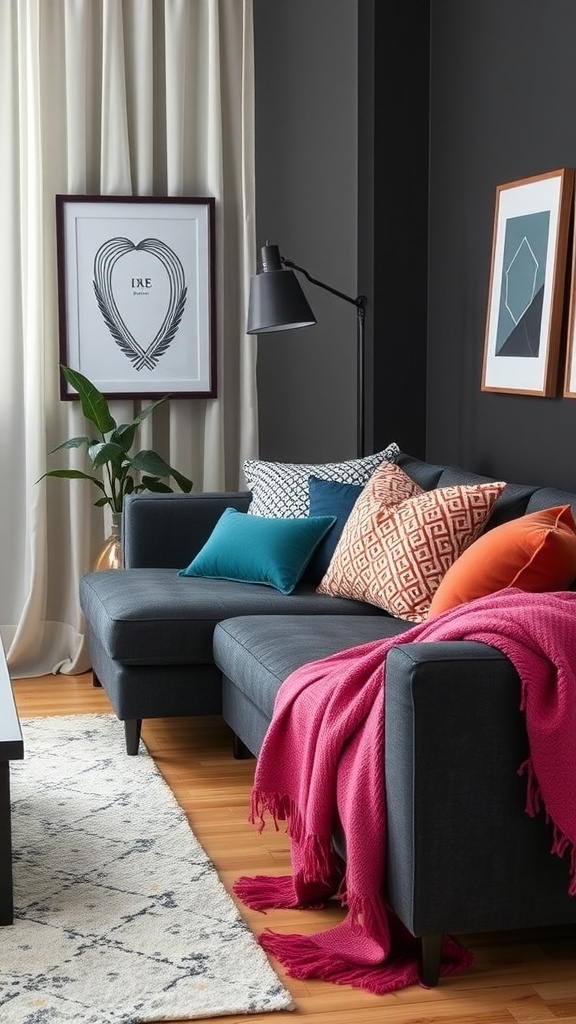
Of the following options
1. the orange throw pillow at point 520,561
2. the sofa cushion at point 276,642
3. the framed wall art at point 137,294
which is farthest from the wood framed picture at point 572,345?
the framed wall art at point 137,294

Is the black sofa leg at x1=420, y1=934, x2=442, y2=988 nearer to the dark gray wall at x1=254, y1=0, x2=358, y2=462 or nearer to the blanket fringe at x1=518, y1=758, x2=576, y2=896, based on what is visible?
the blanket fringe at x1=518, y1=758, x2=576, y2=896

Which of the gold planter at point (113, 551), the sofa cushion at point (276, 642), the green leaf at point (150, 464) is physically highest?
the green leaf at point (150, 464)

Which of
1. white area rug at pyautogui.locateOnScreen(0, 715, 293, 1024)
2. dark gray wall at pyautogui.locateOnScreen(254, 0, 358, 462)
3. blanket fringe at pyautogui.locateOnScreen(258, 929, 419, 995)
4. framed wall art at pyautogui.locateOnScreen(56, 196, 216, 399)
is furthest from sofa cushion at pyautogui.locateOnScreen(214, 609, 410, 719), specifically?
framed wall art at pyautogui.locateOnScreen(56, 196, 216, 399)

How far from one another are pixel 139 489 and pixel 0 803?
2.53m

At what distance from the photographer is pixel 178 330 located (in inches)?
213

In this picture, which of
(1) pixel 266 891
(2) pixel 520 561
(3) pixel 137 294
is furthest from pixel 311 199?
(1) pixel 266 891

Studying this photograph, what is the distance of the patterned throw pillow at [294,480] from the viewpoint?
167 inches

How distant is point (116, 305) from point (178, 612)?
6.59 ft

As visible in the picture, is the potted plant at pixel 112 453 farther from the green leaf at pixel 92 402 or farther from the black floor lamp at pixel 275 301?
the black floor lamp at pixel 275 301

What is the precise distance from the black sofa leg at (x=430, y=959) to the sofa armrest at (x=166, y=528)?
2.31 m

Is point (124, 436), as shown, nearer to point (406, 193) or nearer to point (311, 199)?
point (311, 199)

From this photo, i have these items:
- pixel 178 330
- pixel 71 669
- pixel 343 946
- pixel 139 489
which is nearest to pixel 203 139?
pixel 178 330

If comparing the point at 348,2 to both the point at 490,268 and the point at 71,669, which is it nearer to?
the point at 490,268

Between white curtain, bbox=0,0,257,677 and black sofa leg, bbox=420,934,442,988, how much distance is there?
10.1ft
